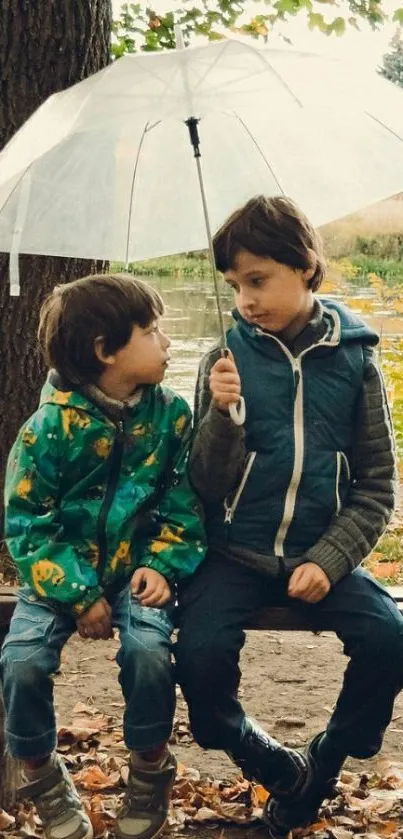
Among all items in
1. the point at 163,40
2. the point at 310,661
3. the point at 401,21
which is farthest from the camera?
the point at 163,40

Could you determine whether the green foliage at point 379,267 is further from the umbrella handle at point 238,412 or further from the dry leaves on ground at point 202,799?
the umbrella handle at point 238,412

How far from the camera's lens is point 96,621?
260 cm

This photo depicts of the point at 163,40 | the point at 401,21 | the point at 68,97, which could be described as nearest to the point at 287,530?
the point at 68,97

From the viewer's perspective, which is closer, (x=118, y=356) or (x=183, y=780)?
(x=118, y=356)

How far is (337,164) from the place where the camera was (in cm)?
280

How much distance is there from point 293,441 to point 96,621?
2.10 feet

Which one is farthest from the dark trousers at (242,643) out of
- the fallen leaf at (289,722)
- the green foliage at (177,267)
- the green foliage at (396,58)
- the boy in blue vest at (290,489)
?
the green foliage at (396,58)

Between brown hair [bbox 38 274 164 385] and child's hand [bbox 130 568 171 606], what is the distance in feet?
1.60

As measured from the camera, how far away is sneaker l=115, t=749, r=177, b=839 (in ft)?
8.38

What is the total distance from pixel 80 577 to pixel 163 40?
16.9 ft

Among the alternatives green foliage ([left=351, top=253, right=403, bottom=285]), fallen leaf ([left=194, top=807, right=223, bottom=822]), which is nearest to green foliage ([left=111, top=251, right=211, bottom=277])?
green foliage ([left=351, top=253, right=403, bottom=285])

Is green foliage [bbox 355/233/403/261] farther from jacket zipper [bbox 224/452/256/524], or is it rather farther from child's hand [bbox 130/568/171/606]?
child's hand [bbox 130/568/171/606]

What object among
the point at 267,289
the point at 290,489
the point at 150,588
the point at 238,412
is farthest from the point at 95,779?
the point at 267,289

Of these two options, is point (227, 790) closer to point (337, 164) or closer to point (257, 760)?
point (257, 760)
